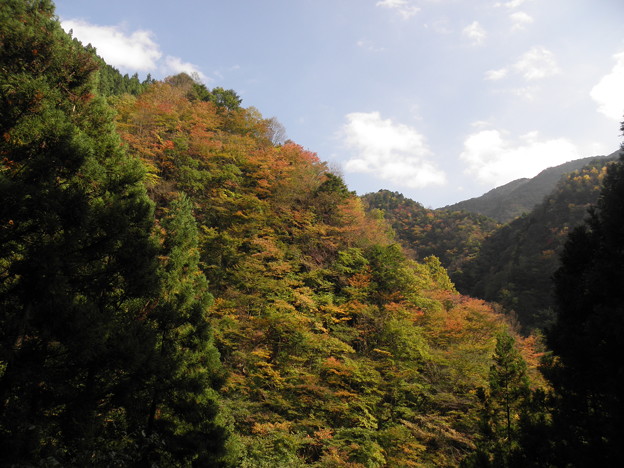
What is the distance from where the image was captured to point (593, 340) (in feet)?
20.1

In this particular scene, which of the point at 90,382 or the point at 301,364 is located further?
the point at 301,364

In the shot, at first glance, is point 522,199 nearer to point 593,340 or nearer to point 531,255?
point 531,255

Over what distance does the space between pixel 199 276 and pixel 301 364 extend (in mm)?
6010

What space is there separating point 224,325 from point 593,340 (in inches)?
469

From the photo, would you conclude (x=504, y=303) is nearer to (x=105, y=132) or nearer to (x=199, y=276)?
(x=199, y=276)

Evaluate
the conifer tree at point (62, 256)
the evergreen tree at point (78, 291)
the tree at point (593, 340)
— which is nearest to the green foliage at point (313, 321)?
the evergreen tree at point (78, 291)

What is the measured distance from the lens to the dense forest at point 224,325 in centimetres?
565

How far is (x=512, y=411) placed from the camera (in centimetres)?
1110

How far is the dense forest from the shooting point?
5652 millimetres

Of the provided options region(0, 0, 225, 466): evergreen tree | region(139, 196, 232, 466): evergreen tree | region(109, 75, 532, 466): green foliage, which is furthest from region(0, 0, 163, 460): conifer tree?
region(109, 75, 532, 466): green foliage

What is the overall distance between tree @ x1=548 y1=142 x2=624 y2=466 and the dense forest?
0.04 m

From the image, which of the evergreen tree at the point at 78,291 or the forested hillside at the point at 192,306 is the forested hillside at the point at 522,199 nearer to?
the forested hillside at the point at 192,306

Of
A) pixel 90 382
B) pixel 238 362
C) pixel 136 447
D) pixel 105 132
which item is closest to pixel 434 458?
pixel 238 362

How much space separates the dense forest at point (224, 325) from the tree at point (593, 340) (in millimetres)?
40
